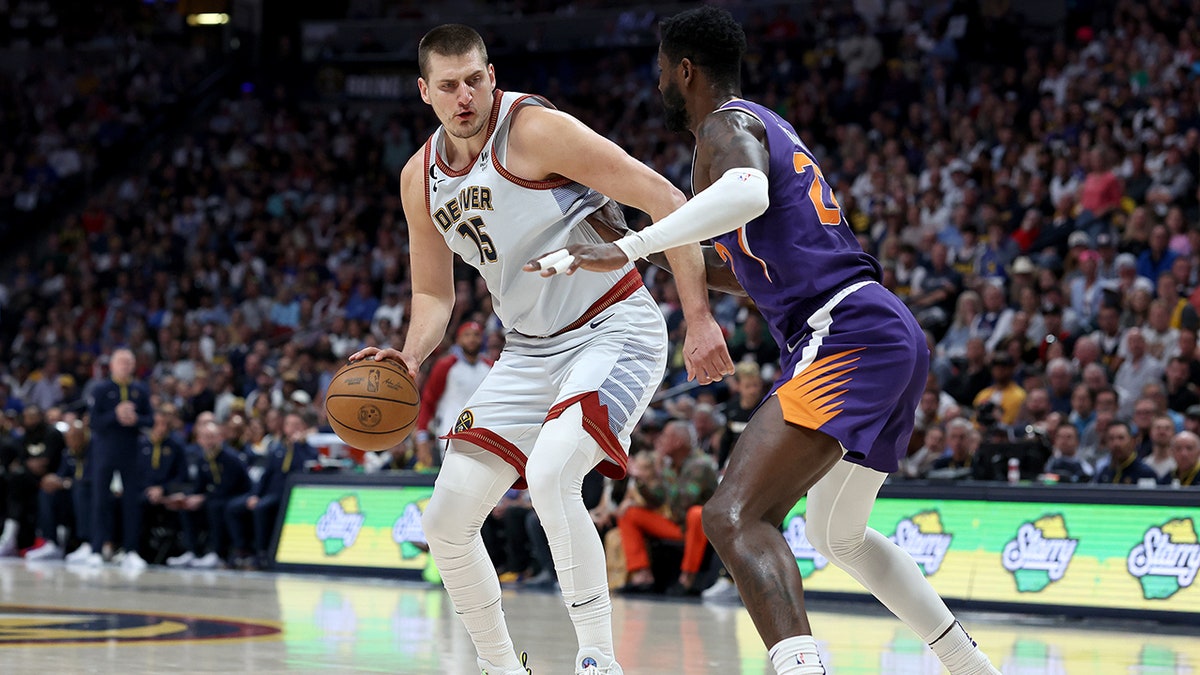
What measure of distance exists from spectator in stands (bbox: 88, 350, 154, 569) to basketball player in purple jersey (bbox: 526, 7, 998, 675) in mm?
11249

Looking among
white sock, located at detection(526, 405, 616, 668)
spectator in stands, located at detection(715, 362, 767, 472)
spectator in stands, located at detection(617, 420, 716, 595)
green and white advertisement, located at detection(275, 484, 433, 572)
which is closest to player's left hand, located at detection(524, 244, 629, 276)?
white sock, located at detection(526, 405, 616, 668)

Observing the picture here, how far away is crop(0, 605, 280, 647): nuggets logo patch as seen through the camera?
751cm

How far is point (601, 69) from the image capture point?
24.7 metres

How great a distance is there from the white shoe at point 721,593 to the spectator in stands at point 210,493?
5.92 metres

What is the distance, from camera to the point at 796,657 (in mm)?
3785

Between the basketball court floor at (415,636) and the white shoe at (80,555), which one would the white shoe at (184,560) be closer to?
the white shoe at (80,555)

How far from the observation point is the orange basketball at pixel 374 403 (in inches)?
204

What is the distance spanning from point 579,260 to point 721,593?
797 centimetres

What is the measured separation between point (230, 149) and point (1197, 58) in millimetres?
17353

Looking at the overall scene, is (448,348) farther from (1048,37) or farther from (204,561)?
(1048,37)

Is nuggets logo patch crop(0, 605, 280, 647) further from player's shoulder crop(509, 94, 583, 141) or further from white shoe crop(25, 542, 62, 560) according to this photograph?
white shoe crop(25, 542, 62, 560)

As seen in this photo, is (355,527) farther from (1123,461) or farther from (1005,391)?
(1123,461)

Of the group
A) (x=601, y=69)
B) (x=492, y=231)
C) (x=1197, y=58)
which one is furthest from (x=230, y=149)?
(x=492, y=231)

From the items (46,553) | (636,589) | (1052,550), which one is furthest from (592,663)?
(46,553)
